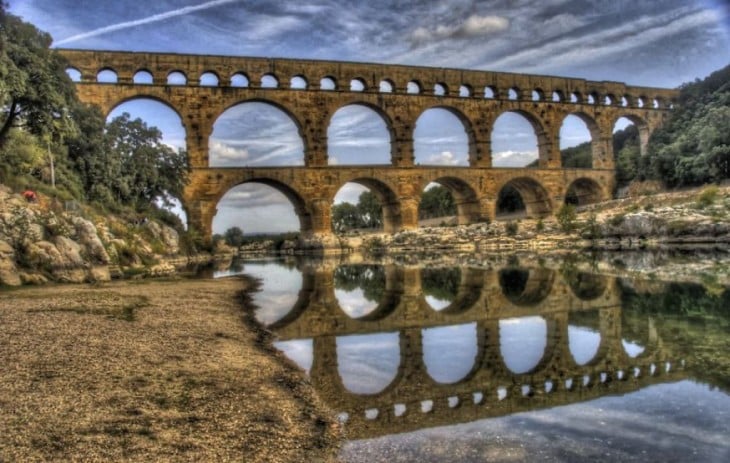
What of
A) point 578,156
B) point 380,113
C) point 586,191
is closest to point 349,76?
point 380,113

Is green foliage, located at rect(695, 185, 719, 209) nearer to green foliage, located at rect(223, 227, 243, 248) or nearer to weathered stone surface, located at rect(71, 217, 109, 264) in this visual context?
weathered stone surface, located at rect(71, 217, 109, 264)

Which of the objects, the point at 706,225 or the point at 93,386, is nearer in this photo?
Answer: the point at 93,386

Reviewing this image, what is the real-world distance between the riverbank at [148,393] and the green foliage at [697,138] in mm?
35909

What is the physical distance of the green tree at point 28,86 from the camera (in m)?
16.8

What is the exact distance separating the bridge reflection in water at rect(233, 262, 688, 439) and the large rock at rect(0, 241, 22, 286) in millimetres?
5586

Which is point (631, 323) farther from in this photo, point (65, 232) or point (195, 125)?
point (195, 125)

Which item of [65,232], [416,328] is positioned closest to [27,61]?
[65,232]

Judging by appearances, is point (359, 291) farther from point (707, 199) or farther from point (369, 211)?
point (369, 211)

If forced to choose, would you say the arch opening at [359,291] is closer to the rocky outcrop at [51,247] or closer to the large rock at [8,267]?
the rocky outcrop at [51,247]

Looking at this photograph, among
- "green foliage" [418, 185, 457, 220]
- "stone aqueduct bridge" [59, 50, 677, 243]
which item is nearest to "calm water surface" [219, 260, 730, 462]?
"stone aqueduct bridge" [59, 50, 677, 243]

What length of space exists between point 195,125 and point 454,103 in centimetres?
1823

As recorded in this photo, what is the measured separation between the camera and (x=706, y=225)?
26.0 meters

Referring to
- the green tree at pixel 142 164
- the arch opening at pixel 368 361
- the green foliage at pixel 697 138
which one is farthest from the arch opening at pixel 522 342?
the green foliage at pixel 697 138

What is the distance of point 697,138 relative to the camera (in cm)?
3997
